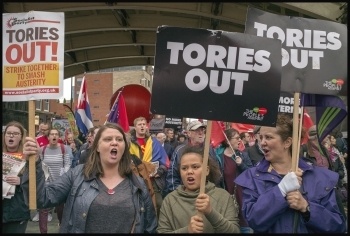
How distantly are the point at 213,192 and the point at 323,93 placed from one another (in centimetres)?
125

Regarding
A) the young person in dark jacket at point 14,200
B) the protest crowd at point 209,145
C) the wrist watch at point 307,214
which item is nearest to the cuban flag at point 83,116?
the young person in dark jacket at point 14,200

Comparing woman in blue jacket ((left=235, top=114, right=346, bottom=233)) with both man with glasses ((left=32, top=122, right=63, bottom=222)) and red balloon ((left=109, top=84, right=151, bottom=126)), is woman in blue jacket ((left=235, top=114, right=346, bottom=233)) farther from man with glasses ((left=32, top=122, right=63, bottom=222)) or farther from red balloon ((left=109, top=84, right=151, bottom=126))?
man with glasses ((left=32, top=122, right=63, bottom=222))

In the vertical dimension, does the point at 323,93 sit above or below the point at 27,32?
below

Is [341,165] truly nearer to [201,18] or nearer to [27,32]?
[27,32]

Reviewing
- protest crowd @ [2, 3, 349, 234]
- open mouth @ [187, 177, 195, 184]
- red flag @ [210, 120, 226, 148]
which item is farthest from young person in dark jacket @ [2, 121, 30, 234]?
red flag @ [210, 120, 226, 148]

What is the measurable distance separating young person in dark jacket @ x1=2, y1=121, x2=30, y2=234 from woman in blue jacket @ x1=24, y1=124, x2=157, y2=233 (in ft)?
3.35

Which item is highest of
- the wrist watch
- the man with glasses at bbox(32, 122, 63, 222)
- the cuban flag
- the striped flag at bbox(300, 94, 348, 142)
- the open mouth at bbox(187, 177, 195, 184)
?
the striped flag at bbox(300, 94, 348, 142)

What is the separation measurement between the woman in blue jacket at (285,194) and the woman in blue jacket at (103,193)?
2.79 feet

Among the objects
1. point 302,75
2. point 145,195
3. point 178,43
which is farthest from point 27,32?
point 302,75

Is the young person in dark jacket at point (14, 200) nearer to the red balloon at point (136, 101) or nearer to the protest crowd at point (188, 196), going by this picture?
the protest crowd at point (188, 196)

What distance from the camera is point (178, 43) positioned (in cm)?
390

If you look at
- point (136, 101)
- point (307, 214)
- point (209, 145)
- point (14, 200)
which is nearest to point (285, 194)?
point (307, 214)

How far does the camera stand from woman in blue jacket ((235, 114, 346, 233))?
145 inches

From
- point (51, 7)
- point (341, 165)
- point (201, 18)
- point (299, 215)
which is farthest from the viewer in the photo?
point (201, 18)
